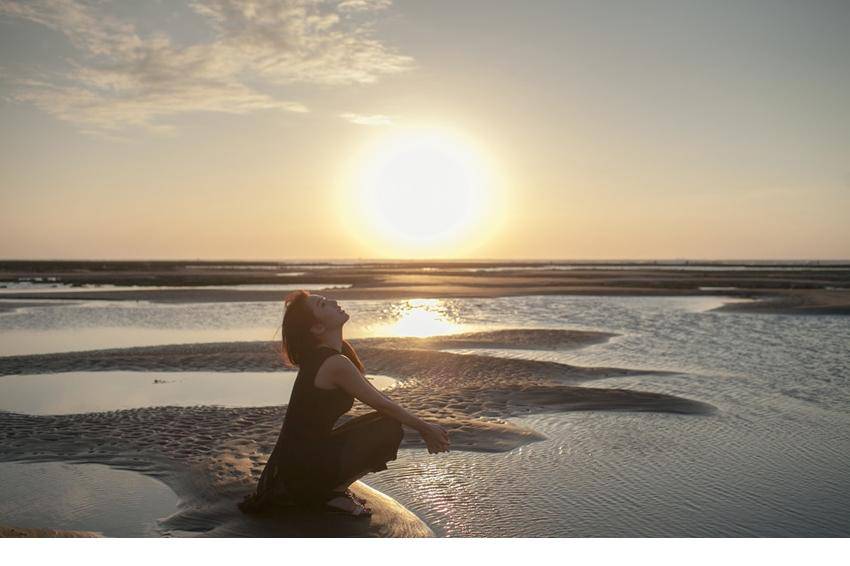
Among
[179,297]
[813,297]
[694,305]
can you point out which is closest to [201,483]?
[694,305]

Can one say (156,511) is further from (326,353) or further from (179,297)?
(179,297)

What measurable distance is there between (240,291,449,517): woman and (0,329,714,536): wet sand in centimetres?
27

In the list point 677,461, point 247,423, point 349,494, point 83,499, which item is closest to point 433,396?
point 247,423

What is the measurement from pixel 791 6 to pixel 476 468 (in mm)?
7694

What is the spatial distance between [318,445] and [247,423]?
4.94 m

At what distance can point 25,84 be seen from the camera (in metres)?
11.4

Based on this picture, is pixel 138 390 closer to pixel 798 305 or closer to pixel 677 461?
pixel 677 461

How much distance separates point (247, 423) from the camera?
33.9 feet

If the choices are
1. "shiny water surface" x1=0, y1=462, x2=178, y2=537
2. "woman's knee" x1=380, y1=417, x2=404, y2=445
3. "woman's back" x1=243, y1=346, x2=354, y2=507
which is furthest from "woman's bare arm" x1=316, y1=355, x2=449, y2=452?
"shiny water surface" x1=0, y1=462, x2=178, y2=537

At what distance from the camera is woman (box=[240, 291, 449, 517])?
5.60 metres

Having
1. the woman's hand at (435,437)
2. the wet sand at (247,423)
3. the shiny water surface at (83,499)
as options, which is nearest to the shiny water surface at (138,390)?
the wet sand at (247,423)

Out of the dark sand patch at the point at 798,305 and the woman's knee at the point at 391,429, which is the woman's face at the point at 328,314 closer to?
the woman's knee at the point at 391,429

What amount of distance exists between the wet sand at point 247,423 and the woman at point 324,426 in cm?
27

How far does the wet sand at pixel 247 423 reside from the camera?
6.30m
